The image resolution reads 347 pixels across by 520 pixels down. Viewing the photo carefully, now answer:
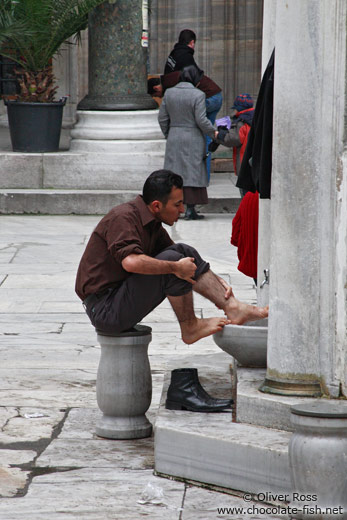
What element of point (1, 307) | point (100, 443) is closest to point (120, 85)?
point (1, 307)

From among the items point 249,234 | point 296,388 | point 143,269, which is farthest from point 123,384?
point 249,234

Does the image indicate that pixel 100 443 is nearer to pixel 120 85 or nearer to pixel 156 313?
pixel 156 313

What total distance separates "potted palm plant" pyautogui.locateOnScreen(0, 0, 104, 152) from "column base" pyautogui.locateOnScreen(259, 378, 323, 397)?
31.2ft

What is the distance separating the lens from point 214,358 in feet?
19.9

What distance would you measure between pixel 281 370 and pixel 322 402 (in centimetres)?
25

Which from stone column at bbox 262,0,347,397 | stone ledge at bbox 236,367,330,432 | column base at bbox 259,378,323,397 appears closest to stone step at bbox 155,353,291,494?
stone ledge at bbox 236,367,330,432

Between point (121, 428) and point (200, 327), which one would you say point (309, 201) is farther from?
point (121, 428)

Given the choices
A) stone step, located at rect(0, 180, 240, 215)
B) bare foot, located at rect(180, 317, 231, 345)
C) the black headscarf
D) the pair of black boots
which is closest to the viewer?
the pair of black boots

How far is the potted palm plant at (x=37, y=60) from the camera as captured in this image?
13.6 metres

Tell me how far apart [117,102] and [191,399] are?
368 inches

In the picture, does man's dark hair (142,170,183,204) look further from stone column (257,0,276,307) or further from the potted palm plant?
the potted palm plant

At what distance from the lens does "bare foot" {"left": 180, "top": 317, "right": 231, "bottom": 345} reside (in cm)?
520

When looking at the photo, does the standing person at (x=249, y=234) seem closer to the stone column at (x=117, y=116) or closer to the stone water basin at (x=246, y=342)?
the stone water basin at (x=246, y=342)

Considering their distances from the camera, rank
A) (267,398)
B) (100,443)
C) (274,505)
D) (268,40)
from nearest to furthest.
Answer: (274,505) → (267,398) → (100,443) → (268,40)
